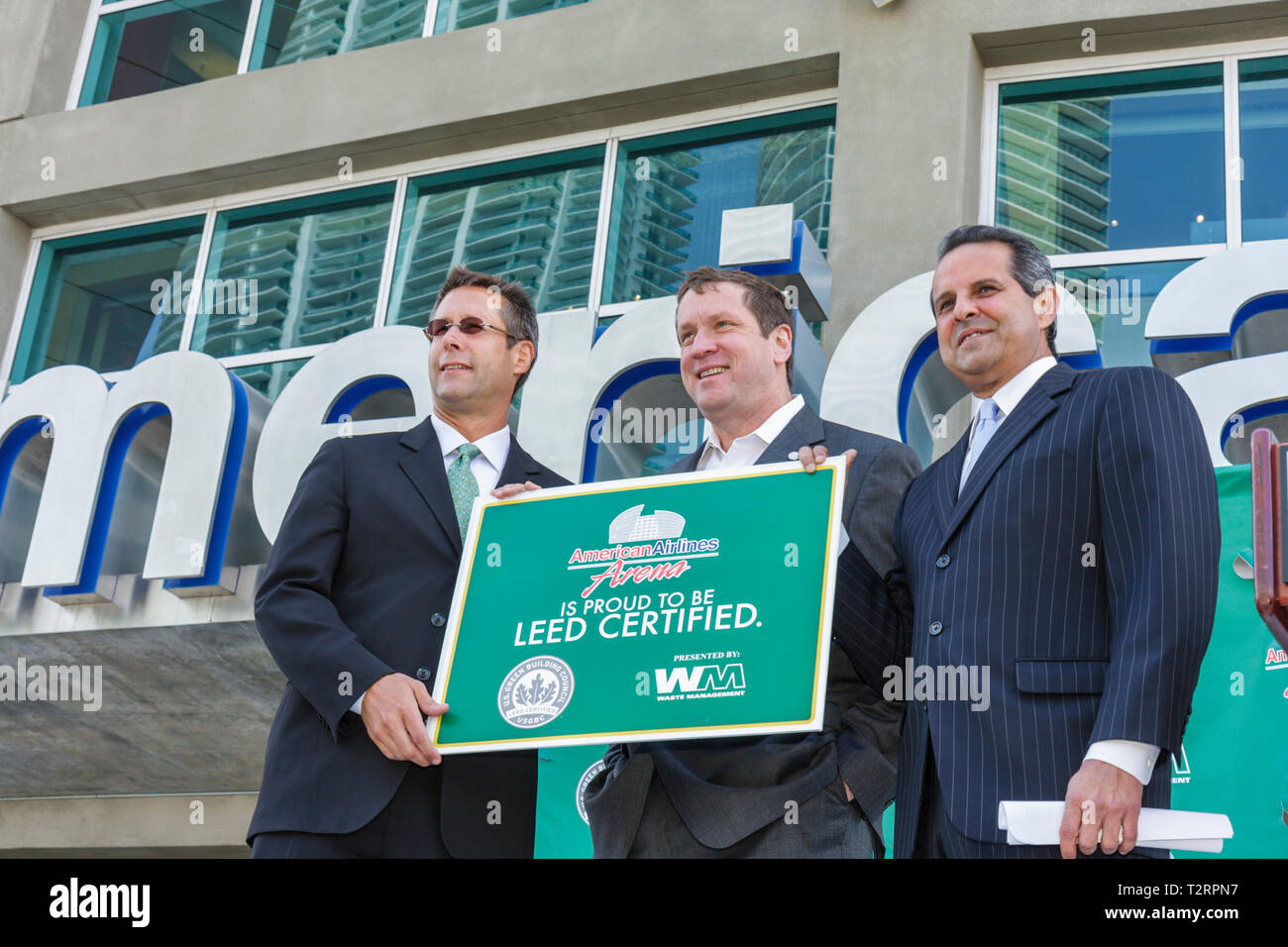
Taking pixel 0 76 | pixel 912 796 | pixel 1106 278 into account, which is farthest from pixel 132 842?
pixel 912 796

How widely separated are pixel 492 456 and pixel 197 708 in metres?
6.10

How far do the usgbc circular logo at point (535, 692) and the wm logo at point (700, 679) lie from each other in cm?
22

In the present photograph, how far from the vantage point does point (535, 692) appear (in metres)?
3.14

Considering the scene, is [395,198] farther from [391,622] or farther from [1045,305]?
[1045,305]

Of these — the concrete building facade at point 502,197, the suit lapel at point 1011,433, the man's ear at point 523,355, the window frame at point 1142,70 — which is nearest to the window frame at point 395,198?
the concrete building facade at point 502,197

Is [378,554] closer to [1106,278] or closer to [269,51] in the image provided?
[1106,278]

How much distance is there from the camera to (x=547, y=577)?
3.33 meters

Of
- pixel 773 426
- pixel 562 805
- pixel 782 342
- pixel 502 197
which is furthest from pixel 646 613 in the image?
pixel 502 197

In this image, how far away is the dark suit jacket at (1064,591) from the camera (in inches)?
101

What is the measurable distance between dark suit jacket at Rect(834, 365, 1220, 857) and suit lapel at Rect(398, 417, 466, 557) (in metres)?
1.13

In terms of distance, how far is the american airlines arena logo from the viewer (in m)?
6.51

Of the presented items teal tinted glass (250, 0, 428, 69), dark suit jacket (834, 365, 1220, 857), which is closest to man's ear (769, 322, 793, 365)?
dark suit jacket (834, 365, 1220, 857)

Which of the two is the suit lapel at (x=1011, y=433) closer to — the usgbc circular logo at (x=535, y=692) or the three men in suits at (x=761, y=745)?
the three men in suits at (x=761, y=745)

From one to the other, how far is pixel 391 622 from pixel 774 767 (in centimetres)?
94
